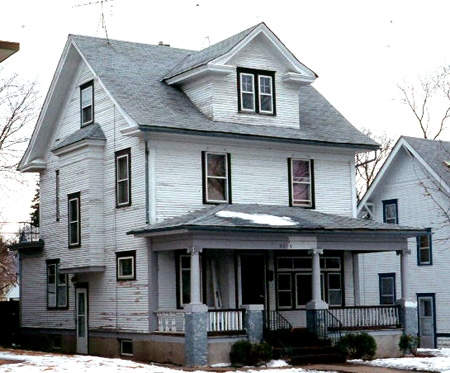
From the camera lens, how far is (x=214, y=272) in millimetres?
28938

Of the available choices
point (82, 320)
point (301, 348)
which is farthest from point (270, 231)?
point (82, 320)

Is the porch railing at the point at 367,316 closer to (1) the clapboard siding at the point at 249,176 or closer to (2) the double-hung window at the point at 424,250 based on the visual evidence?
(1) the clapboard siding at the point at 249,176

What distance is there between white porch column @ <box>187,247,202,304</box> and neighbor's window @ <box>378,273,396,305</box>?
14.9 meters

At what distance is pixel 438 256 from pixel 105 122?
14357mm

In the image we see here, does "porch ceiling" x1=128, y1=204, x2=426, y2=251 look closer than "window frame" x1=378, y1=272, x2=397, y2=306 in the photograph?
Yes

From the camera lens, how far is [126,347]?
2931cm

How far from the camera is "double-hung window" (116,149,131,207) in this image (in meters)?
29.2

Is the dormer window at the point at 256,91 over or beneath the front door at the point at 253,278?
over

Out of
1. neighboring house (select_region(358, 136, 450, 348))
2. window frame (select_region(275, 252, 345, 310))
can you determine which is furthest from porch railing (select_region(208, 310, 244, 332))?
neighboring house (select_region(358, 136, 450, 348))

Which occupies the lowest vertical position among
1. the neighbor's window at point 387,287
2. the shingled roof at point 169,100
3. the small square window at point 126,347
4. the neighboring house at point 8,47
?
the small square window at point 126,347

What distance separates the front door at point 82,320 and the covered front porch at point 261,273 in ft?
14.5

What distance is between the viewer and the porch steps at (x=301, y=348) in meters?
26.4

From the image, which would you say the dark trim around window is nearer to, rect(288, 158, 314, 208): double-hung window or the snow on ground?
rect(288, 158, 314, 208): double-hung window

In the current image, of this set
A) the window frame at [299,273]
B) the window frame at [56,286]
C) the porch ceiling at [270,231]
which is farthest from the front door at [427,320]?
the window frame at [56,286]
